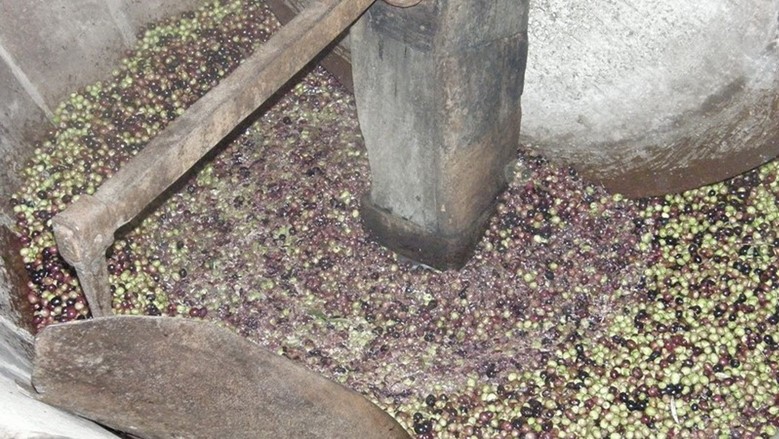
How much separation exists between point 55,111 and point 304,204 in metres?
1.73

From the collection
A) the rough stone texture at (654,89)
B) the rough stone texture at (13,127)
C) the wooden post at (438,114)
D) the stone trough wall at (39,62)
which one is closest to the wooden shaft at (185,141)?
the wooden post at (438,114)

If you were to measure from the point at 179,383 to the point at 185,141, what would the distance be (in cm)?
92

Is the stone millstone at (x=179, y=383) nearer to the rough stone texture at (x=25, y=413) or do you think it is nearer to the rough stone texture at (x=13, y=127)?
the rough stone texture at (x=25, y=413)

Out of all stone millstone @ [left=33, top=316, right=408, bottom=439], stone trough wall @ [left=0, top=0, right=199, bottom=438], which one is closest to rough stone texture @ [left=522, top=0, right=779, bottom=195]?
stone millstone @ [left=33, top=316, right=408, bottom=439]

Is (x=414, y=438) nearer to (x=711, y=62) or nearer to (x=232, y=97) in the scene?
(x=232, y=97)

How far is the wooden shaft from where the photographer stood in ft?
10.1

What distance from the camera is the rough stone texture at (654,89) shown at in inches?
173

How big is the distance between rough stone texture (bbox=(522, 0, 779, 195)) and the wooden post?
0.29 meters

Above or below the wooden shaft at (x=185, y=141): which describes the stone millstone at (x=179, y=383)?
below

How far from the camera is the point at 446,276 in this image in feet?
16.6

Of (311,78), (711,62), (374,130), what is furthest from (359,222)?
(711,62)

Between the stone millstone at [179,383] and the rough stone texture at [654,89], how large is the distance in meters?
2.15

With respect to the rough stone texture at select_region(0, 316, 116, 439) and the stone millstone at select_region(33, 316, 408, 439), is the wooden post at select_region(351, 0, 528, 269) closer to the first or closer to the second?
the stone millstone at select_region(33, 316, 408, 439)

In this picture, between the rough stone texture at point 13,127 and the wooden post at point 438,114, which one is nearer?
the wooden post at point 438,114
